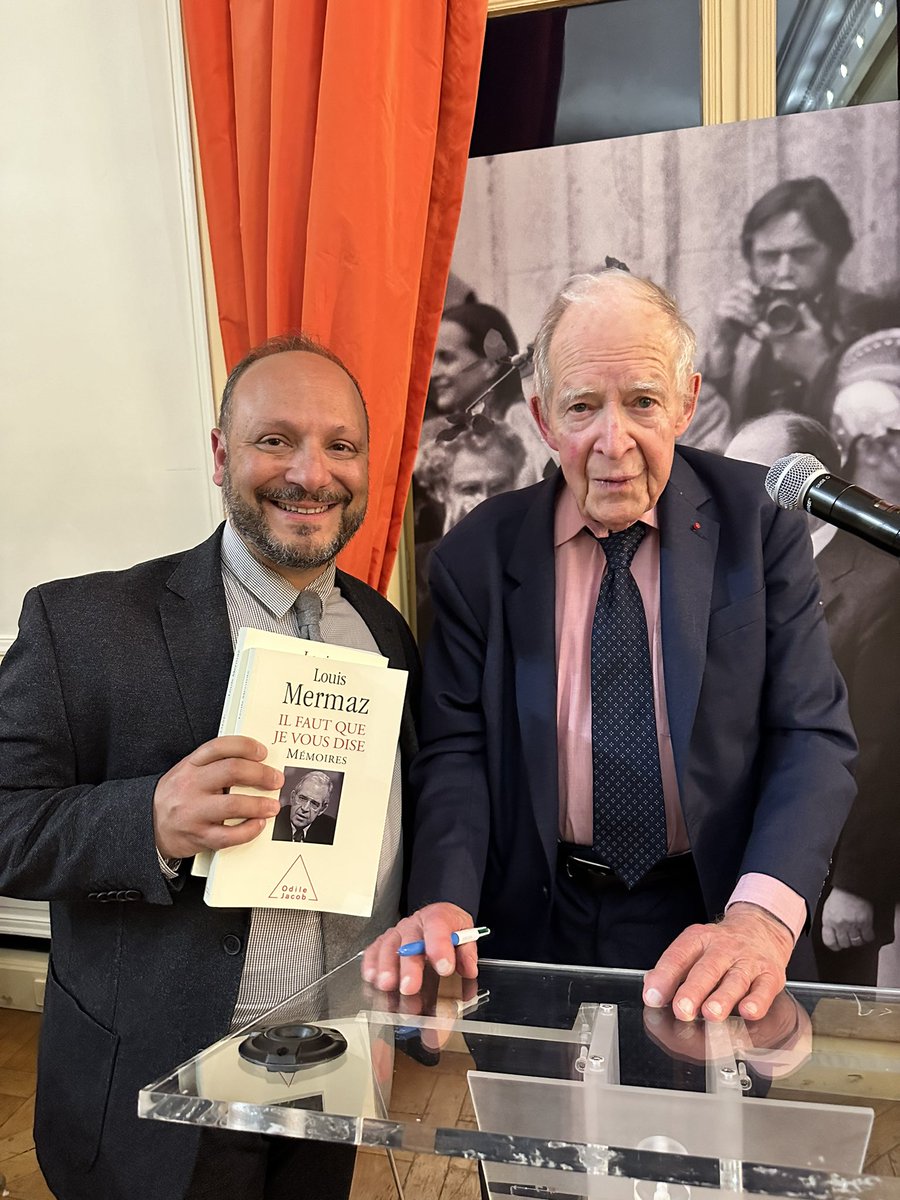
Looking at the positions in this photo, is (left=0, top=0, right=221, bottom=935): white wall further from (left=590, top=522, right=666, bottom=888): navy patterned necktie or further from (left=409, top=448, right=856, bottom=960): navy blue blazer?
(left=590, top=522, right=666, bottom=888): navy patterned necktie

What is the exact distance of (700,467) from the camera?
177 cm

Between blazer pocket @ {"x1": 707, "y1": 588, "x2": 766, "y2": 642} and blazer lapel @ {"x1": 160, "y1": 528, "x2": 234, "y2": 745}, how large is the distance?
820 mm

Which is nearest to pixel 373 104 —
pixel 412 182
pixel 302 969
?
pixel 412 182

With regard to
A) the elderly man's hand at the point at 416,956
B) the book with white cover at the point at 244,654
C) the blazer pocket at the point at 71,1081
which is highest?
the book with white cover at the point at 244,654

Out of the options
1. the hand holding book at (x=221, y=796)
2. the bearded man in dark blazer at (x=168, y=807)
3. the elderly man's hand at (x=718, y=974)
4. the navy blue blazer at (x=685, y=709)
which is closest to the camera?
the elderly man's hand at (x=718, y=974)

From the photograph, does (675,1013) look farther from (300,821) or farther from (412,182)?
(412,182)

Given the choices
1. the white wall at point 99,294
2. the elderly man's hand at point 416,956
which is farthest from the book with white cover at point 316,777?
the white wall at point 99,294

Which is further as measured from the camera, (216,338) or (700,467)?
(216,338)

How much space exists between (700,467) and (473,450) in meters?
0.86

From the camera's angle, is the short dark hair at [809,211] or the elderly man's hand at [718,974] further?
the short dark hair at [809,211]

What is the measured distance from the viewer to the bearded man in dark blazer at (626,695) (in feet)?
5.15

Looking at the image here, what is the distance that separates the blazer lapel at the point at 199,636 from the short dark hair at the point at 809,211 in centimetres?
151

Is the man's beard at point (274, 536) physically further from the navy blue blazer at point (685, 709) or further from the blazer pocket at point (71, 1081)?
the blazer pocket at point (71, 1081)

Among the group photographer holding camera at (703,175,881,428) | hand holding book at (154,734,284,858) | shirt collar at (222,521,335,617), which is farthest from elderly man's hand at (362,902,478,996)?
photographer holding camera at (703,175,881,428)
